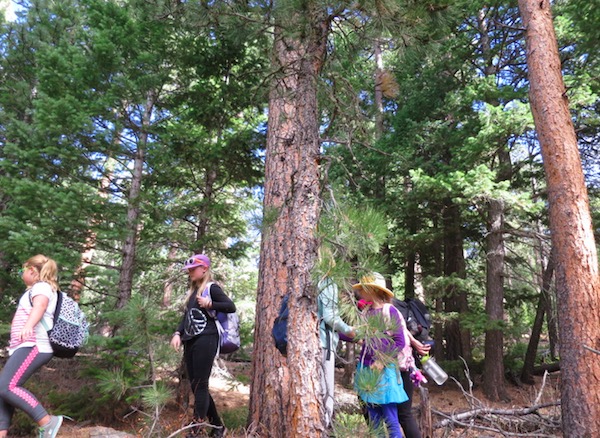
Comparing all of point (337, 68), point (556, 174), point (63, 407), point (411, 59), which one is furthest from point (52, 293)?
point (556, 174)

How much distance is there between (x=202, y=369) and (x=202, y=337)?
0.30m

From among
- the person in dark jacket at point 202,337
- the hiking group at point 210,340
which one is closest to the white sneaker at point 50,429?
the hiking group at point 210,340

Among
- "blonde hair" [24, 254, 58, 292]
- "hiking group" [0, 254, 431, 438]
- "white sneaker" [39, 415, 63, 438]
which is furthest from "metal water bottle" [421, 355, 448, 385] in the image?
"blonde hair" [24, 254, 58, 292]

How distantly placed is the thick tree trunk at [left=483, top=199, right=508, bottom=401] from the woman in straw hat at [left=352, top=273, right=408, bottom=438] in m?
7.00

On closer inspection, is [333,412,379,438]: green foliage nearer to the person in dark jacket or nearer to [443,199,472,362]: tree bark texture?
the person in dark jacket

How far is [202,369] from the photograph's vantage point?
374cm

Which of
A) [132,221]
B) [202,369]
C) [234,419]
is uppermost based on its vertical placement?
[132,221]

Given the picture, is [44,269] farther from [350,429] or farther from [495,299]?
[495,299]

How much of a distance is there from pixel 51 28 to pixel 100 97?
16.0ft

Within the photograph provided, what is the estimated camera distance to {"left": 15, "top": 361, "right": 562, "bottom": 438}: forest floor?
3.58 metres

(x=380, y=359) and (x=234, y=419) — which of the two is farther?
(x=234, y=419)

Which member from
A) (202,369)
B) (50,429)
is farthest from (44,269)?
(202,369)

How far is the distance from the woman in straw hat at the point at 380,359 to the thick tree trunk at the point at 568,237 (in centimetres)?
248

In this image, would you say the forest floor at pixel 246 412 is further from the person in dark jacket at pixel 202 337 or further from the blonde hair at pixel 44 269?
the blonde hair at pixel 44 269
